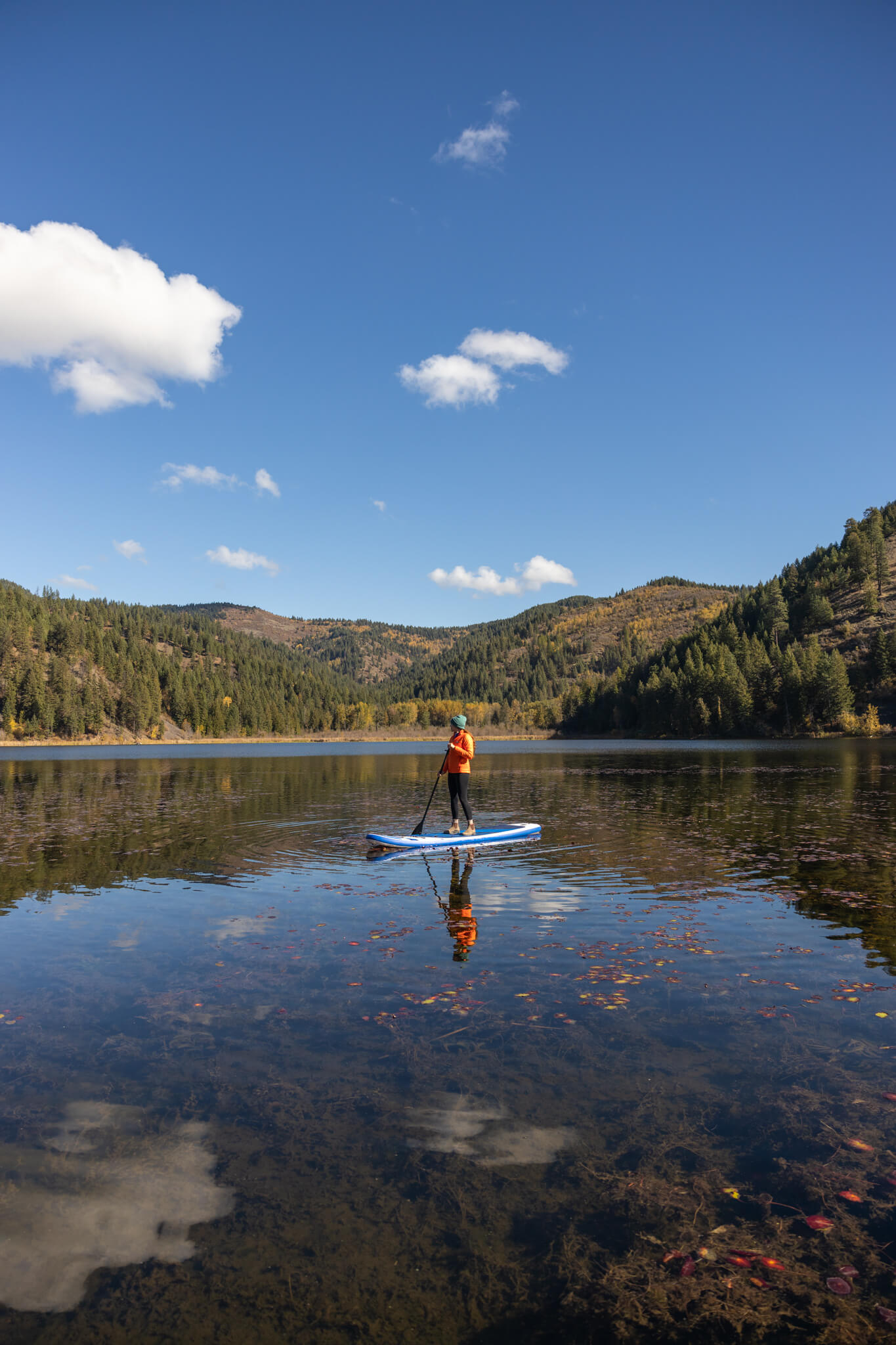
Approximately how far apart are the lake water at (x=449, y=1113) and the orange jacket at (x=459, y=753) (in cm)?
638

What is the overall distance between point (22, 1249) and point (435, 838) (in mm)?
17650

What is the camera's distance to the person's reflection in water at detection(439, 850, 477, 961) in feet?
41.4

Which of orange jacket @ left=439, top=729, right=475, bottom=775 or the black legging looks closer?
orange jacket @ left=439, top=729, right=475, bottom=775

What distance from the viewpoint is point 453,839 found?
22.9 metres

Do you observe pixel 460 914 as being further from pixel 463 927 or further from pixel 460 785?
pixel 460 785

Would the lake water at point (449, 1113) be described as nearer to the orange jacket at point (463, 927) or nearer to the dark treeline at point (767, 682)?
the orange jacket at point (463, 927)

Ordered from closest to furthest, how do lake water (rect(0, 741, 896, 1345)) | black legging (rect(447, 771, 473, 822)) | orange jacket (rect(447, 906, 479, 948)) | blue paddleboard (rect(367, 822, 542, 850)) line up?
1. lake water (rect(0, 741, 896, 1345))
2. orange jacket (rect(447, 906, 479, 948))
3. blue paddleboard (rect(367, 822, 542, 850))
4. black legging (rect(447, 771, 473, 822))

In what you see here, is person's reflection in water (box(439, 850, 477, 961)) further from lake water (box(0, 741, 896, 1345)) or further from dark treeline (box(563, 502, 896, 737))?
dark treeline (box(563, 502, 896, 737))

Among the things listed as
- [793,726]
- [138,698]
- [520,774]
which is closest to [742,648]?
[793,726]

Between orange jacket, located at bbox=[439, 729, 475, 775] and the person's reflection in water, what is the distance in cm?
352

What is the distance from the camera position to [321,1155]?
6328 mm

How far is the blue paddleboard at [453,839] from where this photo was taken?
74.1 feet

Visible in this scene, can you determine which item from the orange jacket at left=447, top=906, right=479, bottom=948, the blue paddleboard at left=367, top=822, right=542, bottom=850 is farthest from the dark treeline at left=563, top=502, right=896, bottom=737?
the orange jacket at left=447, top=906, right=479, bottom=948

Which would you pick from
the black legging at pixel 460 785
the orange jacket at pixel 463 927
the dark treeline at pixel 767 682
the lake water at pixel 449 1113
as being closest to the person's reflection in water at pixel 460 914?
the orange jacket at pixel 463 927
